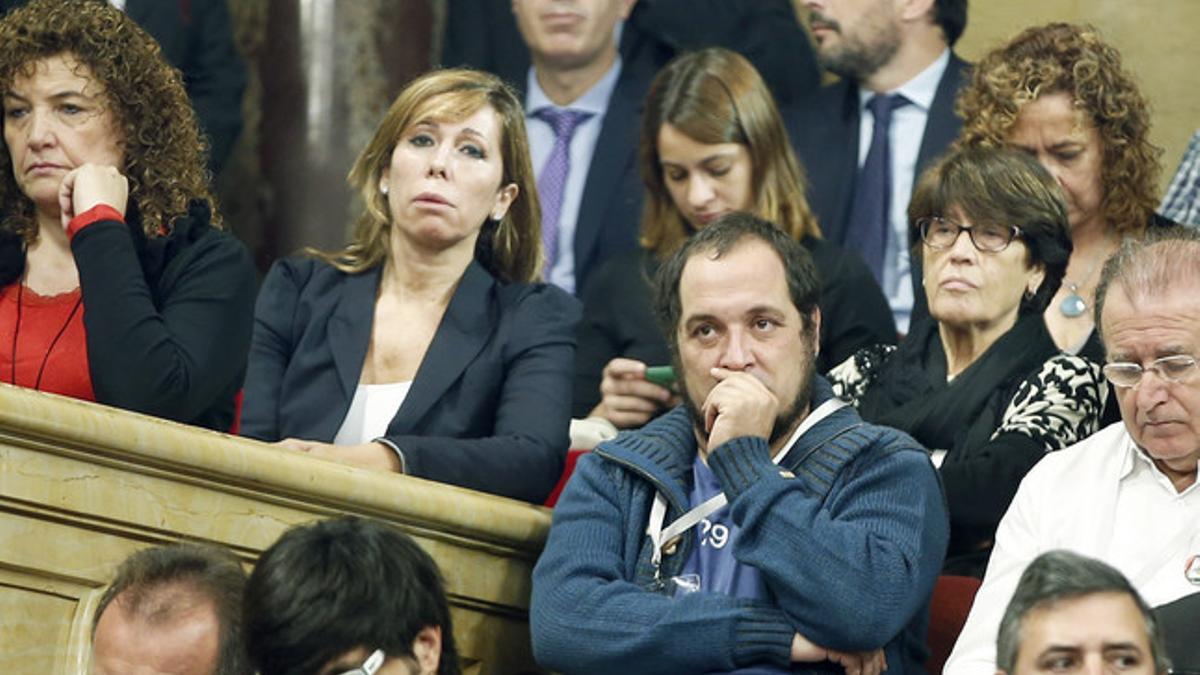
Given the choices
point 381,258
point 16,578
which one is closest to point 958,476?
point 381,258

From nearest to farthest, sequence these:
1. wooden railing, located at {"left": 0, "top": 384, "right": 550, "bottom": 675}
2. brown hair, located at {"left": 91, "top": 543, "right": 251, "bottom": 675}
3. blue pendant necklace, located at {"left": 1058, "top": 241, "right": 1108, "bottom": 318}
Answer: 1. brown hair, located at {"left": 91, "top": 543, "right": 251, "bottom": 675}
2. wooden railing, located at {"left": 0, "top": 384, "right": 550, "bottom": 675}
3. blue pendant necklace, located at {"left": 1058, "top": 241, "right": 1108, "bottom": 318}

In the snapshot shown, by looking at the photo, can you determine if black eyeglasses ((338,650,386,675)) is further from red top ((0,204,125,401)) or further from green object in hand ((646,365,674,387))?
green object in hand ((646,365,674,387))

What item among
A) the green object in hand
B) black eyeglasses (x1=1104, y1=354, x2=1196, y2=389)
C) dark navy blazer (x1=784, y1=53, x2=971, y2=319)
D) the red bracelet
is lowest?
black eyeglasses (x1=1104, y1=354, x2=1196, y2=389)

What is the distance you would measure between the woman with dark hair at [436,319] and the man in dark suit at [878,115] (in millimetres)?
1275

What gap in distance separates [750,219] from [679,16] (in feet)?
7.19

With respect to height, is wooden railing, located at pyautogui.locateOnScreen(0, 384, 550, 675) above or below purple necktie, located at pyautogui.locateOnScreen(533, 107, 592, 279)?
below

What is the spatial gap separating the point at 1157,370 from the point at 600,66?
261 centimetres

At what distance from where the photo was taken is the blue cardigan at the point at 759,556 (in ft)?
12.1

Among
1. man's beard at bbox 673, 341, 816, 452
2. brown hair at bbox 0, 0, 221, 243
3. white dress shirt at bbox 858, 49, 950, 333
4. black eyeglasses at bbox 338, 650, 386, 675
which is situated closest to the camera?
black eyeglasses at bbox 338, 650, 386, 675

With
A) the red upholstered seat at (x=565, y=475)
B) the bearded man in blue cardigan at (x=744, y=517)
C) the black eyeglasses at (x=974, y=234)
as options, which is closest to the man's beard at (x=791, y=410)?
the bearded man in blue cardigan at (x=744, y=517)

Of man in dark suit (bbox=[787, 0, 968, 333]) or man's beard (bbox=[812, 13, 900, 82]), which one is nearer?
man in dark suit (bbox=[787, 0, 968, 333])

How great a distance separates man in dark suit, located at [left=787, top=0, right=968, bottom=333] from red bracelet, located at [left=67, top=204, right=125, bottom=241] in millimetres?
2049

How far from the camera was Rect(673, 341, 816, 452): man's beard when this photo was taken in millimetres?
4027

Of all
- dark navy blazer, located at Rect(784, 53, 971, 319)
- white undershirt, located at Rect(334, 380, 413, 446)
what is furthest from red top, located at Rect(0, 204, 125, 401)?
dark navy blazer, located at Rect(784, 53, 971, 319)
